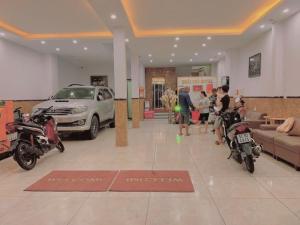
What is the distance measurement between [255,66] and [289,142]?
518 cm

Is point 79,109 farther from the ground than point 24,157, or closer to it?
farther from the ground

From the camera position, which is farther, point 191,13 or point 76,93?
point 76,93

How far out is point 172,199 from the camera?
3.31m

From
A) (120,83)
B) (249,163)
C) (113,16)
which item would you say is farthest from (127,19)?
(249,163)

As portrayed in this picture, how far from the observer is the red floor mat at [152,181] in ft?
12.0

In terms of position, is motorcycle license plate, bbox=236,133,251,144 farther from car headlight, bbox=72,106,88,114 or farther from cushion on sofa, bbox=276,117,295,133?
car headlight, bbox=72,106,88,114

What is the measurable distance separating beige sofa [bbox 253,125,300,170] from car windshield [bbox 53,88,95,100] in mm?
5358

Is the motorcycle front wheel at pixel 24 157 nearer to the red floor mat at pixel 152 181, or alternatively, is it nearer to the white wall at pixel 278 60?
the red floor mat at pixel 152 181

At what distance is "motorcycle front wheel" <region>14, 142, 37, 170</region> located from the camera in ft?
14.9

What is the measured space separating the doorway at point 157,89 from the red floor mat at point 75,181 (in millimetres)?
14384

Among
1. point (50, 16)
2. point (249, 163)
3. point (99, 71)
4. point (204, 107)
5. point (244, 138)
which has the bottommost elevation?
point (249, 163)

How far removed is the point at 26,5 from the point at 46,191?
4700mm

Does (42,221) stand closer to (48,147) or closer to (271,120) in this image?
(48,147)

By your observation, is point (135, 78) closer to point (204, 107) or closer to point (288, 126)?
point (204, 107)
